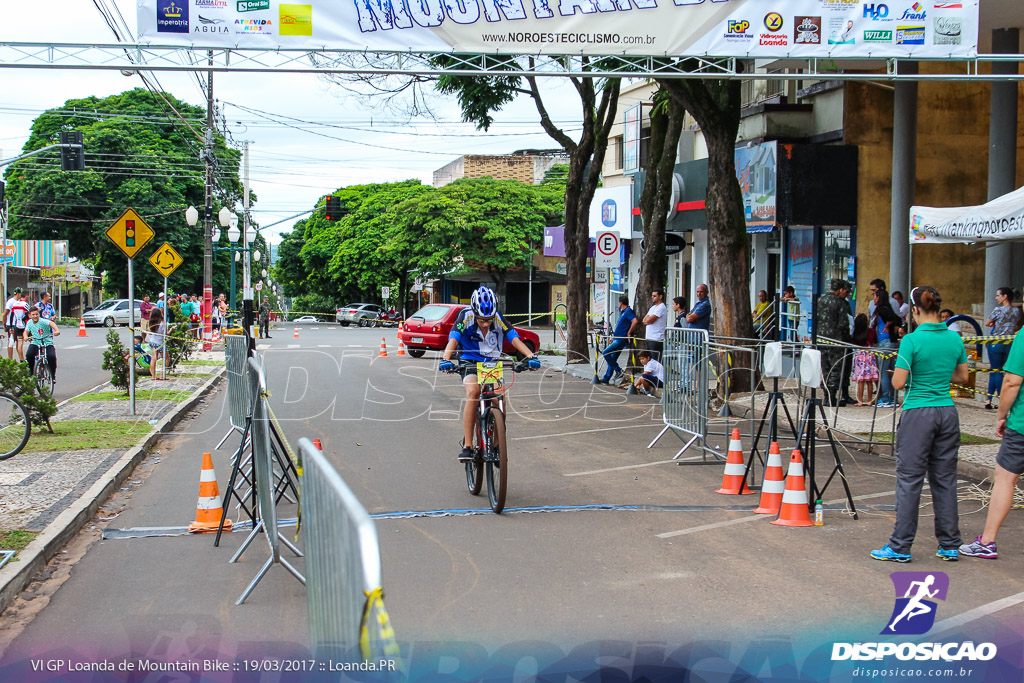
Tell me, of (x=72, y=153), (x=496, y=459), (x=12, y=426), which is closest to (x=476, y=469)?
(x=496, y=459)

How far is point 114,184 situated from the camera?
54156mm

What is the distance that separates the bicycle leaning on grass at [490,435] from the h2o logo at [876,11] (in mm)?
6699

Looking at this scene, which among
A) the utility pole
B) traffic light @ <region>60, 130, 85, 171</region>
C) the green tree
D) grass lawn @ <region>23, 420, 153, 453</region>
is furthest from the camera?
the green tree

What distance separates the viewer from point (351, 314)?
69000mm

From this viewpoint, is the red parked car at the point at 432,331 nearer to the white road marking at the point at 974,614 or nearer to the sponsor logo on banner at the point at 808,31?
the sponsor logo on banner at the point at 808,31

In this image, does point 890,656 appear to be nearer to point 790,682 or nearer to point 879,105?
point 790,682

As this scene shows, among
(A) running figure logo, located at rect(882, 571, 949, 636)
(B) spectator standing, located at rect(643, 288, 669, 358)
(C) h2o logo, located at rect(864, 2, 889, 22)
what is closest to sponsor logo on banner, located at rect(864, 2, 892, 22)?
(C) h2o logo, located at rect(864, 2, 889, 22)

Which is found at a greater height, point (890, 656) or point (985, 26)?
point (985, 26)

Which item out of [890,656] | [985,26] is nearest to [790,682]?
[890,656]

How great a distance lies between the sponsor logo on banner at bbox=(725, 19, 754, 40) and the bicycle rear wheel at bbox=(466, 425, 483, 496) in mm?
6398

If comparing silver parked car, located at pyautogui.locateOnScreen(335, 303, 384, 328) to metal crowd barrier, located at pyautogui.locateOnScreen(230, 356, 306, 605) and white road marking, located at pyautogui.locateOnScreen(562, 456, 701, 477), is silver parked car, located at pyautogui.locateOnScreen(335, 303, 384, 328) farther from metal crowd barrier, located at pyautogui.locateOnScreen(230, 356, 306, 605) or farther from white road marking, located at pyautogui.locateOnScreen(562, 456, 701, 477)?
metal crowd barrier, located at pyautogui.locateOnScreen(230, 356, 306, 605)

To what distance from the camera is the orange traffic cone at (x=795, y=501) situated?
25.6 ft

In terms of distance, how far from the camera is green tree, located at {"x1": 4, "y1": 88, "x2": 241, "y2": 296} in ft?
175

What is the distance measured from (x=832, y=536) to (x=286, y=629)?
423 cm
